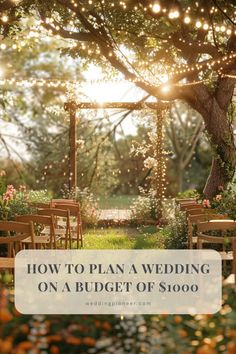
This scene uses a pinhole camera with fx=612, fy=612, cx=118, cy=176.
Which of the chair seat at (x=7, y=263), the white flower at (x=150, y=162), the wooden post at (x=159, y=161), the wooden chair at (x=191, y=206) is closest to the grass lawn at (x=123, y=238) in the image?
the wooden post at (x=159, y=161)

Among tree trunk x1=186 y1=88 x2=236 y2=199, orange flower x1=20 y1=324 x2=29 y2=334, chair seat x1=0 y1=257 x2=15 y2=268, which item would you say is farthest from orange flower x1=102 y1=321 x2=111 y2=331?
tree trunk x1=186 y1=88 x2=236 y2=199

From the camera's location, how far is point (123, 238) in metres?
12.7

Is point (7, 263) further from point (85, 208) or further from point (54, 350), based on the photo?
point (85, 208)

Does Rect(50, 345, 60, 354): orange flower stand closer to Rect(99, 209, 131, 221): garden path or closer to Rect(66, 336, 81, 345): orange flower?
Rect(66, 336, 81, 345): orange flower

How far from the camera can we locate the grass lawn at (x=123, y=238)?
1151 cm

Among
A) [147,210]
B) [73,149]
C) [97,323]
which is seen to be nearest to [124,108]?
[73,149]

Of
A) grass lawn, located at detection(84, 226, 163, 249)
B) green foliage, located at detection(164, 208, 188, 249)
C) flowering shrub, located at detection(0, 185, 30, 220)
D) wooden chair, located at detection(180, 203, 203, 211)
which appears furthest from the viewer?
grass lawn, located at detection(84, 226, 163, 249)

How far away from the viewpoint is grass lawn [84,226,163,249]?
37.8 ft

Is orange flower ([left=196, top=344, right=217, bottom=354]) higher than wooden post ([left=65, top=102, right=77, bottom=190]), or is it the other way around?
wooden post ([left=65, top=102, right=77, bottom=190])

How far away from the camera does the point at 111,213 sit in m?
18.2

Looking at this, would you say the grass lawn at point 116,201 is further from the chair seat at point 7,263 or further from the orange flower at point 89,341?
the orange flower at point 89,341

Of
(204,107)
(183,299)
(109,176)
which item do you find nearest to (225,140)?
(204,107)

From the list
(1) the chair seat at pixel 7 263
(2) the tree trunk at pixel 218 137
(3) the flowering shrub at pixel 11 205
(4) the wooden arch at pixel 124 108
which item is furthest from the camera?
(4) the wooden arch at pixel 124 108

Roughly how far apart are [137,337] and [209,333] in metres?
0.41
